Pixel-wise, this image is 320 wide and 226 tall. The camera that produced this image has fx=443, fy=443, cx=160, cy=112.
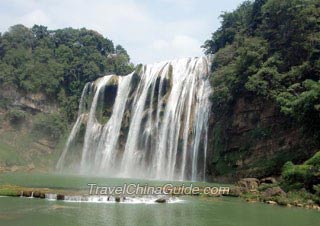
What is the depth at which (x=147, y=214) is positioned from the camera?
13977 millimetres

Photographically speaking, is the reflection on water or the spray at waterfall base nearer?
the reflection on water

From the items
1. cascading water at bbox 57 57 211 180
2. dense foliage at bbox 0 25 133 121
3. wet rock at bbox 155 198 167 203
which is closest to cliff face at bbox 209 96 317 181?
cascading water at bbox 57 57 211 180

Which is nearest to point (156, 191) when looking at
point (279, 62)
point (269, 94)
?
point (269, 94)

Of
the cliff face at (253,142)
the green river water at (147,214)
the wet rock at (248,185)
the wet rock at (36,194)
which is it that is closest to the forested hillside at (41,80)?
the cliff face at (253,142)

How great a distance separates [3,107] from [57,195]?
1467 inches

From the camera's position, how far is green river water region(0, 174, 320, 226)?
12.5 meters

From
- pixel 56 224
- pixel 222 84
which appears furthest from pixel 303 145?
pixel 56 224

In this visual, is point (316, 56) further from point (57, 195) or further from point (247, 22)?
point (57, 195)

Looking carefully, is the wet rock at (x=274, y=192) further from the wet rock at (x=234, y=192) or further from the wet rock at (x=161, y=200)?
the wet rock at (x=161, y=200)

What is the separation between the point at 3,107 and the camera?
169ft

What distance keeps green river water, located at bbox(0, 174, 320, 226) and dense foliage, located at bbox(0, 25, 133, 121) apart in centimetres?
3593

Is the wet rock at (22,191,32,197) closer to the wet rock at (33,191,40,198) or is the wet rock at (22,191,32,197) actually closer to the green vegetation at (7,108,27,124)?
the wet rock at (33,191,40,198)

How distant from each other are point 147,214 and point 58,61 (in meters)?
44.9

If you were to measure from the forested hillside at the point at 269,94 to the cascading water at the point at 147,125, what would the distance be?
2394mm
